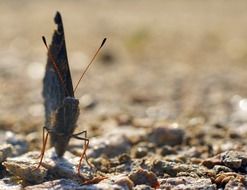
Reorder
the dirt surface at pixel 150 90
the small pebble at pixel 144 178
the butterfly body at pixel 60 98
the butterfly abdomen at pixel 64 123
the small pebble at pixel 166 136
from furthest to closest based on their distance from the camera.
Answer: the small pebble at pixel 166 136 → the dirt surface at pixel 150 90 → the butterfly body at pixel 60 98 → the butterfly abdomen at pixel 64 123 → the small pebble at pixel 144 178

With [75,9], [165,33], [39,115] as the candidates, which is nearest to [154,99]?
[39,115]

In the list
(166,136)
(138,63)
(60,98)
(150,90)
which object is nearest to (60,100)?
(60,98)

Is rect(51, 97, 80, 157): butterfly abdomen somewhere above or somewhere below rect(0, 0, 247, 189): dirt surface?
below

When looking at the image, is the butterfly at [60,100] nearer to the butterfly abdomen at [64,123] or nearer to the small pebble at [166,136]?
the butterfly abdomen at [64,123]

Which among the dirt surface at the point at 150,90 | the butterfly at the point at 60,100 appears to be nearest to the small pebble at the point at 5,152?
the dirt surface at the point at 150,90

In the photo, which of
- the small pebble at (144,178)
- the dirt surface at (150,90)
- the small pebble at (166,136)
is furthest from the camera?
the small pebble at (166,136)

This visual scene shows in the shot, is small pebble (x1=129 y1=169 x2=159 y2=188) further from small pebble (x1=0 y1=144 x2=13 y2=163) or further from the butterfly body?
small pebble (x1=0 y1=144 x2=13 y2=163)

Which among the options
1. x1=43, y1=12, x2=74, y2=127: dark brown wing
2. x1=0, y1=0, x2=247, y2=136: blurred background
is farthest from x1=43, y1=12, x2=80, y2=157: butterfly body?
x1=0, y1=0, x2=247, y2=136: blurred background
